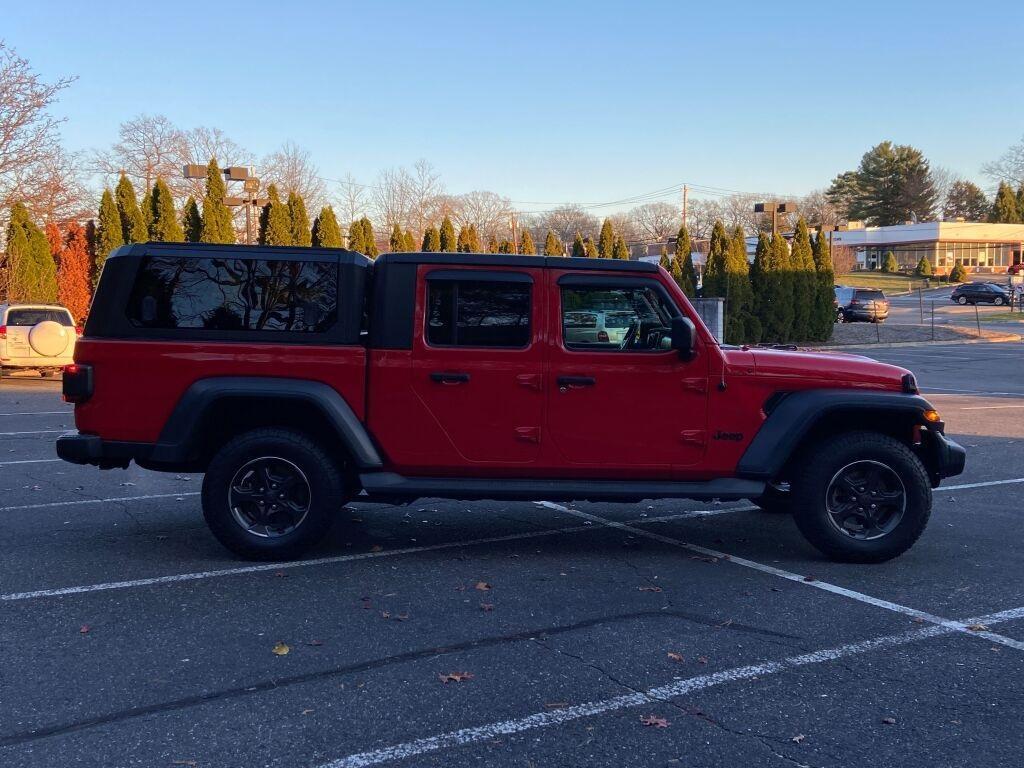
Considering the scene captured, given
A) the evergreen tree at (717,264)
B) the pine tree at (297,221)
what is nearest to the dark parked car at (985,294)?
the evergreen tree at (717,264)

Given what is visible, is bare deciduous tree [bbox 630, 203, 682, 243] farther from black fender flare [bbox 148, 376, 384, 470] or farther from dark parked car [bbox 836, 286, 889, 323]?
black fender flare [bbox 148, 376, 384, 470]

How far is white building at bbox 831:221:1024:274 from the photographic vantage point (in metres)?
93.8

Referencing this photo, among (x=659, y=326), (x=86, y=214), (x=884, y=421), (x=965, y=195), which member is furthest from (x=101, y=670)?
(x=965, y=195)

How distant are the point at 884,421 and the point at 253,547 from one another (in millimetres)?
4351

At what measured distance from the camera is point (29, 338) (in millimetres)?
18859

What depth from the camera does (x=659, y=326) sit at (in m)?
6.18

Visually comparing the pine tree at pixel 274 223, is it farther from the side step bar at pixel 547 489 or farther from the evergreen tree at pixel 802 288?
the side step bar at pixel 547 489

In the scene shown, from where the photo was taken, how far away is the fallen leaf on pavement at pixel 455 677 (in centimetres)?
423

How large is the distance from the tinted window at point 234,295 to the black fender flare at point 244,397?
0.38 meters

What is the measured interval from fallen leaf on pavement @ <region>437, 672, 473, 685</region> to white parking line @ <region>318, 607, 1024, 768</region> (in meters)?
0.47

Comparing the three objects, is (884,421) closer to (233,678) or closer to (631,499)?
(631,499)

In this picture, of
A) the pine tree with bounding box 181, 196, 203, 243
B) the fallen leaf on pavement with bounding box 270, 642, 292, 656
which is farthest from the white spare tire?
the fallen leaf on pavement with bounding box 270, 642, 292, 656

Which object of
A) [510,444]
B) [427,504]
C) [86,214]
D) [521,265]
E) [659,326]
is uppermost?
[86,214]

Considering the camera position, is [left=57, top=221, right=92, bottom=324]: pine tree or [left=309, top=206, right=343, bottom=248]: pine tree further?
[left=309, top=206, right=343, bottom=248]: pine tree
